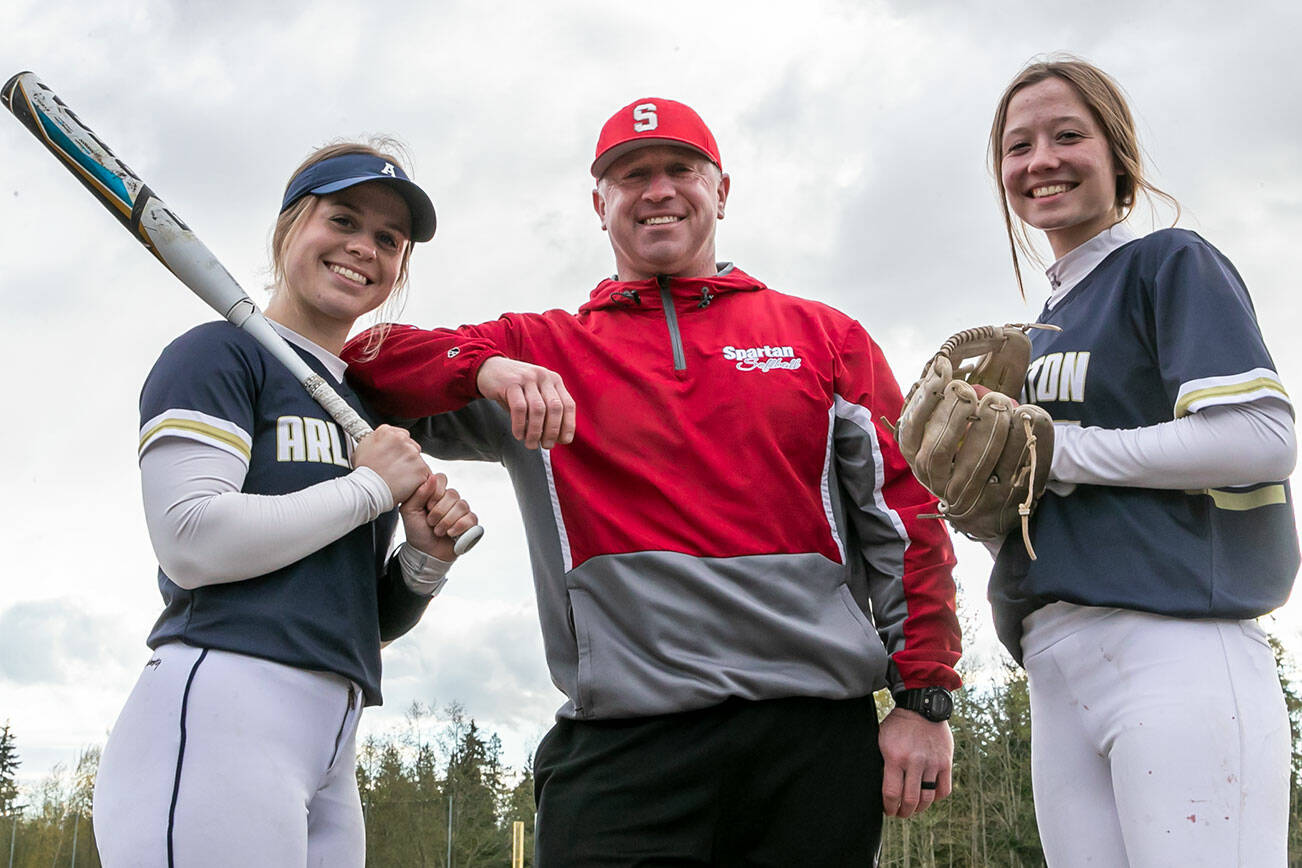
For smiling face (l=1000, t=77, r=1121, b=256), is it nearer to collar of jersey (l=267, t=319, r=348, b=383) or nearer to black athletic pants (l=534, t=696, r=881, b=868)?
black athletic pants (l=534, t=696, r=881, b=868)

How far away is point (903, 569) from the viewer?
10.3 ft

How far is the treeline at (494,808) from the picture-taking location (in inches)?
1216

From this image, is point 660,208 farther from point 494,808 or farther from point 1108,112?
point 494,808

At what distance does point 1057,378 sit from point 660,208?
130 cm

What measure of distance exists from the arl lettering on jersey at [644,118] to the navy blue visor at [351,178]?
68 centimetres

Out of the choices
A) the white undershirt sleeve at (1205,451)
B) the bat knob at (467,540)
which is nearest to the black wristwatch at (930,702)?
the white undershirt sleeve at (1205,451)

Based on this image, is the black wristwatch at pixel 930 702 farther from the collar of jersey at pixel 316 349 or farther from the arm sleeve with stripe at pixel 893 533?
the collar of jersey at pixel 316 349

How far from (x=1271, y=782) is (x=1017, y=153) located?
1738mm

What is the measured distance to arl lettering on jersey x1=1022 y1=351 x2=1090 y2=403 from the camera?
2.82 metres

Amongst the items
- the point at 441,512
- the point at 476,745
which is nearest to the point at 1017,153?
the point at 441,512

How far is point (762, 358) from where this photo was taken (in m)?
3.30

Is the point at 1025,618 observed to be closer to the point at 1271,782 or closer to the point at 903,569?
the point at 903,569

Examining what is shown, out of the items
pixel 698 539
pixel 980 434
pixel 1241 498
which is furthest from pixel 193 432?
pixel 1241 498

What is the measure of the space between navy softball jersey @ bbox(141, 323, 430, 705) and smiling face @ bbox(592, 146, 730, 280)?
1109mm
